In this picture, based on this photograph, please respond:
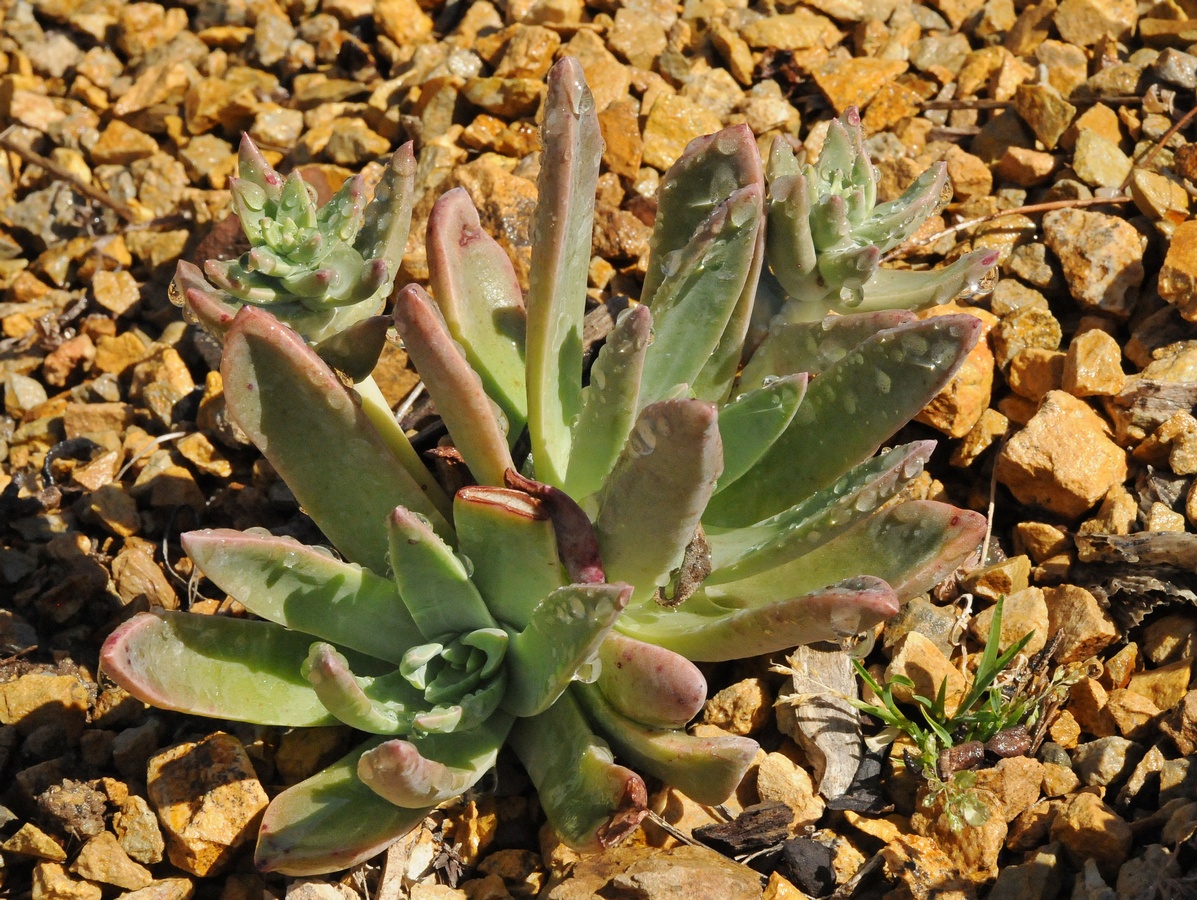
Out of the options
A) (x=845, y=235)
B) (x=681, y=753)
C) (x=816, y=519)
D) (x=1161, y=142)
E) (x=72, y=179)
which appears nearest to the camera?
(x=681, y=753)

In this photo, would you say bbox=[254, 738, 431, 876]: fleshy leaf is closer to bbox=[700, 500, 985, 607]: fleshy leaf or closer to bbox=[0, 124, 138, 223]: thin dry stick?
bbox=[700, 500, 985, 607]: fleshy leaf

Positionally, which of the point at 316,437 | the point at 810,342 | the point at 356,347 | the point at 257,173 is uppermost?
the point at 257,173

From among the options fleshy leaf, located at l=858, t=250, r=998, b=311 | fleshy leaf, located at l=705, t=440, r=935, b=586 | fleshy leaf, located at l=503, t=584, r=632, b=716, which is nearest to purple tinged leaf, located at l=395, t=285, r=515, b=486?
fleshy leaf, located at l=503, t=584, r=632, b=716

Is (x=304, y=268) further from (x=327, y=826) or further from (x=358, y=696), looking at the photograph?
(x=327, y=826)

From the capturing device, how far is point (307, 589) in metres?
2.01

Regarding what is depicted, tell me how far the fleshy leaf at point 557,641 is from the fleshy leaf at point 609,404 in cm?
36

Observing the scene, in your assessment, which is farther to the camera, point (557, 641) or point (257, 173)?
point (257, 173)

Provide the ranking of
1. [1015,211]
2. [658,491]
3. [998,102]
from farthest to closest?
[998,102] → [1015,211] → [658,491]

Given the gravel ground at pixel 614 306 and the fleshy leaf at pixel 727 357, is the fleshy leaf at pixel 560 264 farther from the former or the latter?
the gravel ground at pixel 614 306

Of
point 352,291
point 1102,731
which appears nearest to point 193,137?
point 352,291

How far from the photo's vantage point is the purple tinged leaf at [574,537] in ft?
6.27

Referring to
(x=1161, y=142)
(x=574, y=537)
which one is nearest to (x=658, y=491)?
(x=574, y=537)

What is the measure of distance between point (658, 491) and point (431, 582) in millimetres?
477

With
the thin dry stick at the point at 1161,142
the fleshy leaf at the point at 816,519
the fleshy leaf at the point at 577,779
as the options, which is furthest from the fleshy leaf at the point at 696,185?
the thin dry stick at the point at 1161,142
